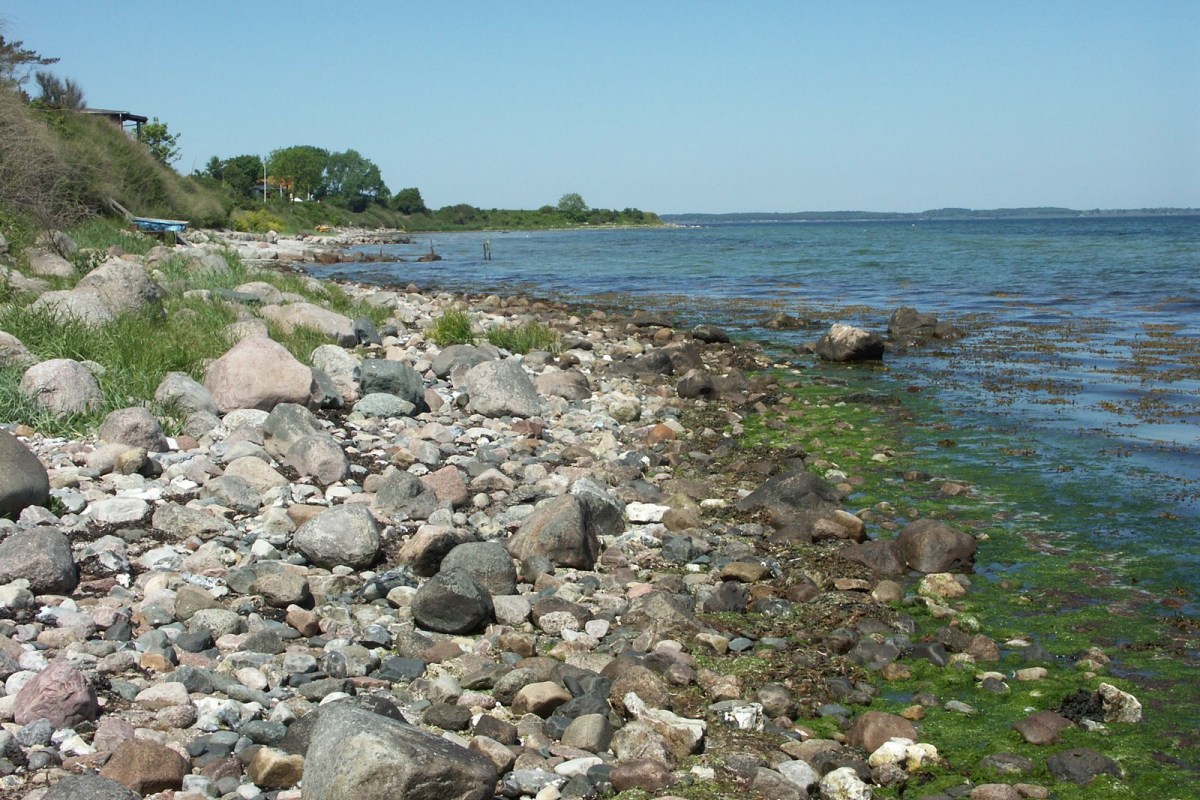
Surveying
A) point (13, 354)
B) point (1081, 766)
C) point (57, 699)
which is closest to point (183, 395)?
point (13, 354)

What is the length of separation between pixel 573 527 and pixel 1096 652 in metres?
3.34

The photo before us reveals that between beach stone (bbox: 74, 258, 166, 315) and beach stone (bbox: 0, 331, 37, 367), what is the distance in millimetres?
2903

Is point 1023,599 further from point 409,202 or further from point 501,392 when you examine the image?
point 409,202

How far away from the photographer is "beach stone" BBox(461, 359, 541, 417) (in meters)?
11.1

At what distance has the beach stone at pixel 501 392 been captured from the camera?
438 inches

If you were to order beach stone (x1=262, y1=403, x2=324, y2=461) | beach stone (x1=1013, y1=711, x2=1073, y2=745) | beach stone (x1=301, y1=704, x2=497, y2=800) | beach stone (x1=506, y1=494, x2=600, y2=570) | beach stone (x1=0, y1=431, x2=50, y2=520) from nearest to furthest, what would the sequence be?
beach stone (x1=301, y1=704, x2=497, y2=800) → beach stone (x1=1013, y1=711, x2=1073, y2=745) → beach stone (x1=0, y1=431, x2=50, y2=520) → beach stone (x1=506, y1=494, x2=600, y2=570) → beach stone (x1=262, y1=403, x2=324, y2=461)

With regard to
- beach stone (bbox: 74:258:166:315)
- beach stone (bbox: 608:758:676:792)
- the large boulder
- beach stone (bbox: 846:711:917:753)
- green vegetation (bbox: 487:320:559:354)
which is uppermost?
beach stone (bbox: 74:258:166:315)

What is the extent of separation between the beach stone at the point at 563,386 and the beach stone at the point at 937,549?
589cm

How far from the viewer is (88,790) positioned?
3.50 meters

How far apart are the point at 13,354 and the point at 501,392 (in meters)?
4.78

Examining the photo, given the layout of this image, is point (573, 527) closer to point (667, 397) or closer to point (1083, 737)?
point (1083, 737)

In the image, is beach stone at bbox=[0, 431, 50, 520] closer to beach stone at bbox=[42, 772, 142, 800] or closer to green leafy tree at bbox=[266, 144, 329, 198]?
beach stone at bbox=[42, 772, 142, 800]

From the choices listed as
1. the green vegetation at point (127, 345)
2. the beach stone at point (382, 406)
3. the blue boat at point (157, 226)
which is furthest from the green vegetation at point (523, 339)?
the blue boat at point (157, 226)

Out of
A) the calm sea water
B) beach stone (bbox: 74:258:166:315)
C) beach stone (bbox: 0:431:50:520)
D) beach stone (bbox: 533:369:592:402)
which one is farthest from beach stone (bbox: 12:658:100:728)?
beach stone (bbox: 74:258:166:315)
